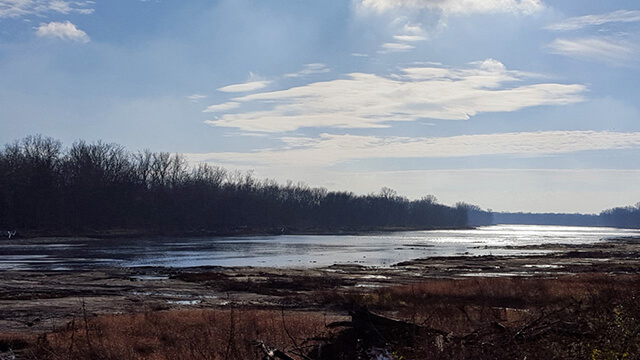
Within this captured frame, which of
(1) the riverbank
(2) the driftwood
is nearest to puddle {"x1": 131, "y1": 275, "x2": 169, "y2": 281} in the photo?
(2) the driftwood

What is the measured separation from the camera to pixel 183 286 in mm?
34875

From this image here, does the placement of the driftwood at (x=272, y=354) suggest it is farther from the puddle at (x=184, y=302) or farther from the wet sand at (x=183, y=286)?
the puddle at (x=184, y=302)

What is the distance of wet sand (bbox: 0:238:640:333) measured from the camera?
79.4 ft

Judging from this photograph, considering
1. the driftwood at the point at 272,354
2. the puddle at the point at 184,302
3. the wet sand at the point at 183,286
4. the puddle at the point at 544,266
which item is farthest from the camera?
the puddle at the point at 544,266

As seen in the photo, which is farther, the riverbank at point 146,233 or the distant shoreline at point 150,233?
the distant shoreline at point 150,233

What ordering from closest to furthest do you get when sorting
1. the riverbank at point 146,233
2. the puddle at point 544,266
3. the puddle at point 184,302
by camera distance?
the puddle at point 184,302 < the puddle at point 544,266 < the riverbank at point 146,233

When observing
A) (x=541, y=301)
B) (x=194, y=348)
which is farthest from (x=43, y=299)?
(x=541, y=301)

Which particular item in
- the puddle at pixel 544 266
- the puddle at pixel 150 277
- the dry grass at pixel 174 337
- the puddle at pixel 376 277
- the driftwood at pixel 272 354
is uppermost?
the driftwood at pixel 272 354

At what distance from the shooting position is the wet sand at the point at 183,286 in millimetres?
24203

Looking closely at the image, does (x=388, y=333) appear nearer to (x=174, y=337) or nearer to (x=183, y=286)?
(x=174, y=337)

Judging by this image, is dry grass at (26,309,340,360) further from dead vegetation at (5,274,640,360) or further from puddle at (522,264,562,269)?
puddle at (522,264,562,269)

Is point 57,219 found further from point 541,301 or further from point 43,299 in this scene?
point 541,301

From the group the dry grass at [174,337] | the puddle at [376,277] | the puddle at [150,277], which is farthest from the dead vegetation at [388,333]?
the puddle at [150,277]

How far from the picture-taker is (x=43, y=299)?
1073 inches
